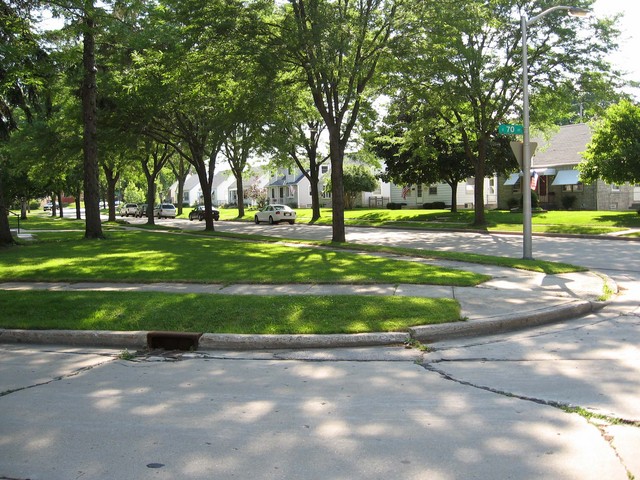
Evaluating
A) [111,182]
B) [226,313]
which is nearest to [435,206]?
[111,182]

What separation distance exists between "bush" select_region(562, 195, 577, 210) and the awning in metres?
1.43

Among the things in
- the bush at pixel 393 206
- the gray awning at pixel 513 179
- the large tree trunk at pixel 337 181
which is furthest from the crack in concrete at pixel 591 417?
the bush at pixel 393 206

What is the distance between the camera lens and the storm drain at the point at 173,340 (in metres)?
7.07

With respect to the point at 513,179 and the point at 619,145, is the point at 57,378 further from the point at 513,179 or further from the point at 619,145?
the point at 513,179

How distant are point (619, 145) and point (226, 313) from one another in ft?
95.4

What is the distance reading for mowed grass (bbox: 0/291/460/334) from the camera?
7.42 metres

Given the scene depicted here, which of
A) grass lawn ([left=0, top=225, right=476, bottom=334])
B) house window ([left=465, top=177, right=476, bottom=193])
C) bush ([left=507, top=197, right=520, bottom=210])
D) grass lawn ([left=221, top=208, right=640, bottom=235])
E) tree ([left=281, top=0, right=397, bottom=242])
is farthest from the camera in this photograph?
house window ([left=465, top=177, right=476, bottom=193])

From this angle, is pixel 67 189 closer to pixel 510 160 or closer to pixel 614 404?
pixel 510 160

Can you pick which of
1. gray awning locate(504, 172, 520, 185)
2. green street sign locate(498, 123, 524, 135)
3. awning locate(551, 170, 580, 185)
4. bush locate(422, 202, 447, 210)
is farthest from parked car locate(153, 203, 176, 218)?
green street sign locate(498, 123, 524, 135)

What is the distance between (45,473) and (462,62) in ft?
82.3

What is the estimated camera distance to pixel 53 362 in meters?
6.44

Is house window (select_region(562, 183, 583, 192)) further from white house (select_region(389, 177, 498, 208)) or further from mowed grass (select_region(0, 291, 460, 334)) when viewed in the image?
mowed grass (select_region(0, 291, 460, 334))

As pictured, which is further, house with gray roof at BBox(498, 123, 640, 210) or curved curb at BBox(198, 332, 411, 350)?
house with gray roof at BBox(498, 123, 640, 210)

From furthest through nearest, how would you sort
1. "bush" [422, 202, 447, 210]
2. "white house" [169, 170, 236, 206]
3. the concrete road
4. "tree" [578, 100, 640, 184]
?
1. "white house" [169, 170, 236, 206]
2. "bush" [422, 202, 447, 210]
3. "tree" [578, 100, 640, 184]
4. the concrete road
